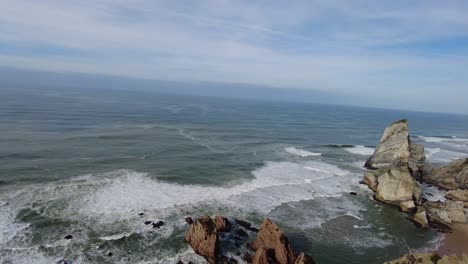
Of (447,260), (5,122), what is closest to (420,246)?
(447,260)

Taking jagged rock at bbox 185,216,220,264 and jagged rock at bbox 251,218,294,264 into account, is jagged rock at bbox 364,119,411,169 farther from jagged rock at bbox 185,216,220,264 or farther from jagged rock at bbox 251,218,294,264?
jagged rock at bbox 185,216,220,264

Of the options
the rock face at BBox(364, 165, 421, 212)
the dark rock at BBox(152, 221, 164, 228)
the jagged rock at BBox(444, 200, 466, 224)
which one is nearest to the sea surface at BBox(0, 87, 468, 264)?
the dark rock at BBox(152, 221, 164, 228)

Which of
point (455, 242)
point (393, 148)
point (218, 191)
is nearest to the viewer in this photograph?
point (455, 242)

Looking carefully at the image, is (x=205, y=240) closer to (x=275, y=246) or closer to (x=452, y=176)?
(x=275, y=246)

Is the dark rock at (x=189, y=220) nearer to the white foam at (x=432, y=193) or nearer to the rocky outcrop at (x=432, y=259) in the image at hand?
the rocky outcrop at (x=432, y=259)

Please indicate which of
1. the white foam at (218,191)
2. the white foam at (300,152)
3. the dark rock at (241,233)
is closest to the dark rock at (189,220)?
the white foam at (218,191)

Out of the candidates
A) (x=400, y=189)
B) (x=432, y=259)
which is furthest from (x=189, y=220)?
(x=400, y=189)
